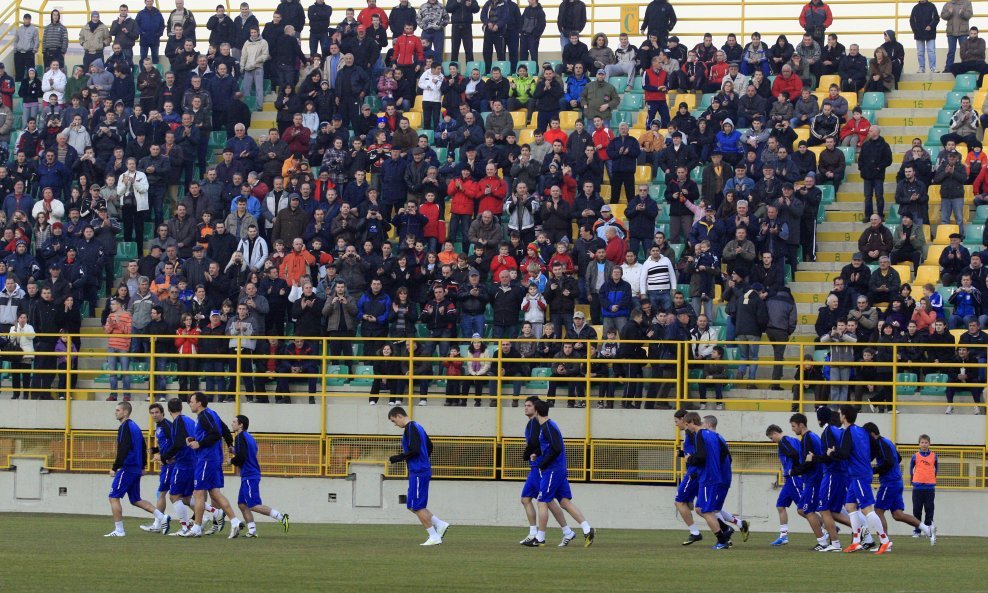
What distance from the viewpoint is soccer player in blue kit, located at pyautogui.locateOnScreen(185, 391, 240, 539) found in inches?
870

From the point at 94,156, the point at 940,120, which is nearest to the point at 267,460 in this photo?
the point at 94,156

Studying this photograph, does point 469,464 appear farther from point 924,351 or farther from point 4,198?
point 4,198

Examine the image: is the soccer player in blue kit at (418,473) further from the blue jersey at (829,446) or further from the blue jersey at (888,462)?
the blue jersey at (888,462)

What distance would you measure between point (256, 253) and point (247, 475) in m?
8.06

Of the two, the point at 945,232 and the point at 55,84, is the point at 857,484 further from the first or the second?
the point at 55,84

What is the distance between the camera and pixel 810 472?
21.4m

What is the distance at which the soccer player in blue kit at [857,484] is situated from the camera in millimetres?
20844

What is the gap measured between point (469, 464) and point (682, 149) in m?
7.15

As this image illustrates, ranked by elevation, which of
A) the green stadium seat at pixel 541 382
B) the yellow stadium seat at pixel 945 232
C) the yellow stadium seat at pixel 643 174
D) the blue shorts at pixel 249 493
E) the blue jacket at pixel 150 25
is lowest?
the blue shorts at pixel 249 493

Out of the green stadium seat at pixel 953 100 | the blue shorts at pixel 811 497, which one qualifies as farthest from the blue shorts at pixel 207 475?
the green stadium seat at pixel 953 100

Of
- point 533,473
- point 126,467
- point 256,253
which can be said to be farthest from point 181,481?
point 256,253

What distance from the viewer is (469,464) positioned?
27.0 metres

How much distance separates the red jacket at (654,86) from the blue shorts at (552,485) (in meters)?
13.0

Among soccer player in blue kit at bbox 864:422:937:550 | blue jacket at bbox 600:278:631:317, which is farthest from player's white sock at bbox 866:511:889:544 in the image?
blue jacket at bbox 600:278:631:317
